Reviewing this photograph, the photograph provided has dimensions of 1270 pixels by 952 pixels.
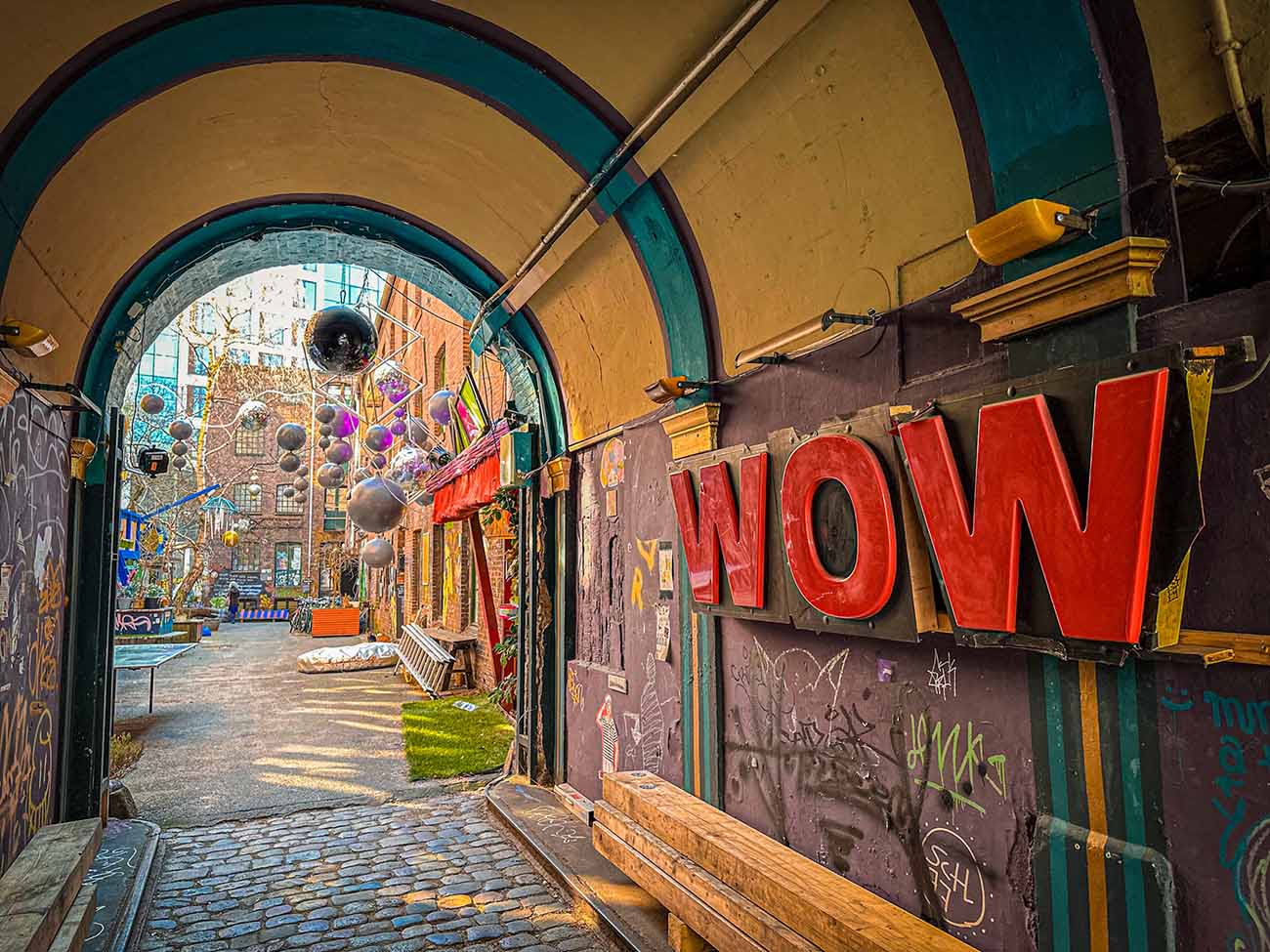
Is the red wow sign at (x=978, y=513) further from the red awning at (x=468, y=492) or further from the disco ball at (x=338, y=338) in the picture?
the red awning at (x=468, y=492)

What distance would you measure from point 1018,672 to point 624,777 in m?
3.02

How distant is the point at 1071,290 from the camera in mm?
2326

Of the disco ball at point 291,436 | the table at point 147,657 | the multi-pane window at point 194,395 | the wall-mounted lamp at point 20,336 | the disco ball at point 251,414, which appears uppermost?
the multi-pane window at point 194,395

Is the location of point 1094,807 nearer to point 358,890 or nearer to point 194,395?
point 358,890

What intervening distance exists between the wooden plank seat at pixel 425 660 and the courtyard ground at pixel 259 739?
348 millimetres

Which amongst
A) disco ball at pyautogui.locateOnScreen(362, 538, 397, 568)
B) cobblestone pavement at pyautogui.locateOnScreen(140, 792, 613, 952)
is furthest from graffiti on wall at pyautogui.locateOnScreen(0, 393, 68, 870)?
disco ball at pyautogui.locateOnScreen(362, 538, 397, 568)

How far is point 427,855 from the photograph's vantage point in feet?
18.1

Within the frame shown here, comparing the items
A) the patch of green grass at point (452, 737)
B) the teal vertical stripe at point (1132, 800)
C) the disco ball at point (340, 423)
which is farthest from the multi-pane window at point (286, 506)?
the teal vertical stripe at point (1132, 800)

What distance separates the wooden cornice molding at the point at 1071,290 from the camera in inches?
84.4

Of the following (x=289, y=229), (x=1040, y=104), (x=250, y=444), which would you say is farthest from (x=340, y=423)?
(x=250, y=444)

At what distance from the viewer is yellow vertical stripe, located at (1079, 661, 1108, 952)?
7.38 ft

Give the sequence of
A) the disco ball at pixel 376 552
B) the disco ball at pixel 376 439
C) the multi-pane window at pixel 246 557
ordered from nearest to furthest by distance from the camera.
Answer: the disco ball at pixel 376 439 → the disco ball at pixel 376 552 → the multi-pane window at pixel 246 557

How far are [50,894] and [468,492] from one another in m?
6.59

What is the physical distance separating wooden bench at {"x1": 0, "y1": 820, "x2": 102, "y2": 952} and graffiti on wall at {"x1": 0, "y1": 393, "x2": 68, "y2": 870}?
5.1 inches
